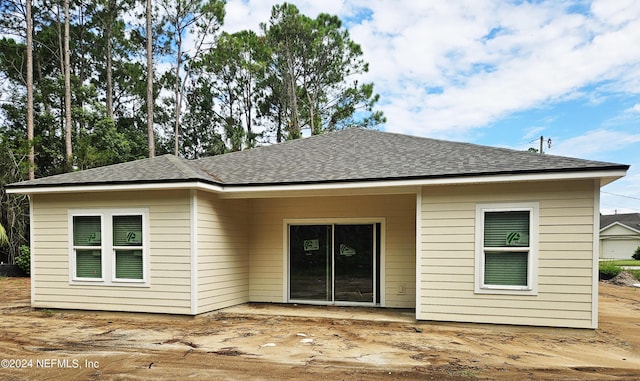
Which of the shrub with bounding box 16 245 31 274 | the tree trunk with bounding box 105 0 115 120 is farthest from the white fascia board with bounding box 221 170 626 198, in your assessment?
the tree trunk with bounding box 105 0 115 120

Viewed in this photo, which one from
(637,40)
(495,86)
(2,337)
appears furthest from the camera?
(495,86)

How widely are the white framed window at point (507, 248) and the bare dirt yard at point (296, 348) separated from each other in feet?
2.28

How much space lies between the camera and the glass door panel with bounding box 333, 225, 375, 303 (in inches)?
352

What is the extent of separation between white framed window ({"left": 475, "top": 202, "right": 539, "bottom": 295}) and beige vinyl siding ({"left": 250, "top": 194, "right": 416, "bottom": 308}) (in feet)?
6.26

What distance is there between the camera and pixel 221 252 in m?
8.45

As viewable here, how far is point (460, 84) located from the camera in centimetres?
2020

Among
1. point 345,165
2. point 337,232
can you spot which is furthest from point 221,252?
point 345,165

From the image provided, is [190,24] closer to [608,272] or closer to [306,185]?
[306,185]

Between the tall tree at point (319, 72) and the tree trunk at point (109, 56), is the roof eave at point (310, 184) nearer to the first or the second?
the tall tree at point (319, 72)

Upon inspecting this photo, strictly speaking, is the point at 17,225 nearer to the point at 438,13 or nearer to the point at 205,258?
the point at 205,258

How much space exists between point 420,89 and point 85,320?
16.1 meters

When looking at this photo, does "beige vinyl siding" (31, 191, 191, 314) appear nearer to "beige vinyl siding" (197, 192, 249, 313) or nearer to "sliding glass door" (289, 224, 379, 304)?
"beige vinyl siding" (197, 192, 249, 313)

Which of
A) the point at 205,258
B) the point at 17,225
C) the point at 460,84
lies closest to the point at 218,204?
the point at 205,258

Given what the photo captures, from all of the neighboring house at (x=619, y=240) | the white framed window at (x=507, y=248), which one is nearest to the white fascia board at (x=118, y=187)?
the white framed window at (x=507, y=248)
